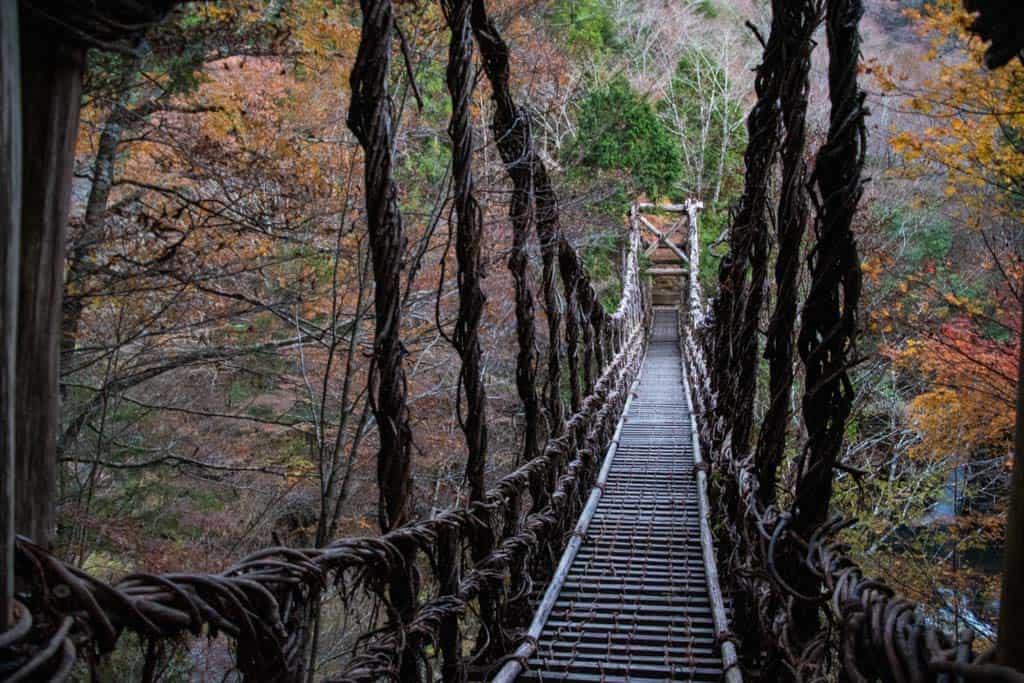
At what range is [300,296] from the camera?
5.14 metres

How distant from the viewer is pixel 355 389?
6.70 m

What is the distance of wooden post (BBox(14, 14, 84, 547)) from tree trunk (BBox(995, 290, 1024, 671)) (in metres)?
0.91

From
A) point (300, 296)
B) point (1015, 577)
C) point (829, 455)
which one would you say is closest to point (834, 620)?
point (829, 455)

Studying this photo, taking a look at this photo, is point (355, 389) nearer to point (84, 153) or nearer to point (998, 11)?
point (84, 153)

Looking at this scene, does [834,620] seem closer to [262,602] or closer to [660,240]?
[262,602]

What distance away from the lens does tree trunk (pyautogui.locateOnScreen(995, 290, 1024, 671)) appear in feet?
2.51

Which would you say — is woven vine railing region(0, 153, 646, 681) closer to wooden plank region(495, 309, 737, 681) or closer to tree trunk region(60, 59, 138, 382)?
wooden plank region(495, 309, 737, 681)

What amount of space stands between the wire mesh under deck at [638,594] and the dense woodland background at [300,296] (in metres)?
0.77

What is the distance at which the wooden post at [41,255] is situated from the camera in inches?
30.7

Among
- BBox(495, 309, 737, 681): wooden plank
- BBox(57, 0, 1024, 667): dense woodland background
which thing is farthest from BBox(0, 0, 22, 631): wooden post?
BBox(495, 309, 737, 681): wooden plank

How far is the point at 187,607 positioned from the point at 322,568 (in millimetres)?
315

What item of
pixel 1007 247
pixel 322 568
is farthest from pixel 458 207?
pixel 1007 247

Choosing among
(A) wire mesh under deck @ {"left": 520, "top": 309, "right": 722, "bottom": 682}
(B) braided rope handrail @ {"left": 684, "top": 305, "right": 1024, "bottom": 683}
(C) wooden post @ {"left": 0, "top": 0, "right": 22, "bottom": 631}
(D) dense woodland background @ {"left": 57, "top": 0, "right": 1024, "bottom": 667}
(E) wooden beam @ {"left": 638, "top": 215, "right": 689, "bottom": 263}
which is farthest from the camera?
(E) wooden beam @ {"left": 638, "top": 215, "right": 689, "bottom": 263}

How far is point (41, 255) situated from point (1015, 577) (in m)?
0.97
